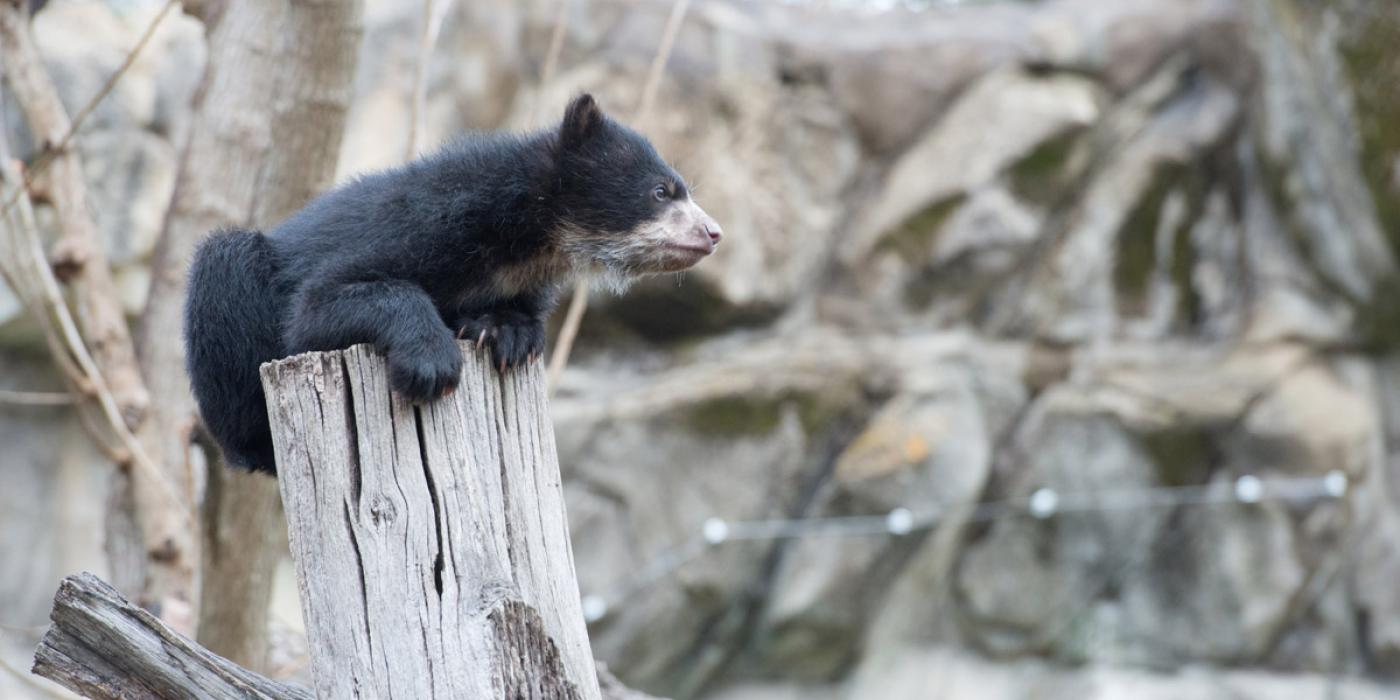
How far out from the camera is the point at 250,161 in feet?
15.9

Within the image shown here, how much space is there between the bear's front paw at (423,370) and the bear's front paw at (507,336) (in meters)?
0.20

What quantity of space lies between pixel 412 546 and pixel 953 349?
277 inches

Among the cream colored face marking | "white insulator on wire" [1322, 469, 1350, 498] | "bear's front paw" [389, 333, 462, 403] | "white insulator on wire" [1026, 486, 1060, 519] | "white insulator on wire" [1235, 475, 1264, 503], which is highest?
"white insulator on wire" [1026, 486, 1060, 519]

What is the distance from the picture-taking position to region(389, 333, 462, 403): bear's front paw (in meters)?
2.80

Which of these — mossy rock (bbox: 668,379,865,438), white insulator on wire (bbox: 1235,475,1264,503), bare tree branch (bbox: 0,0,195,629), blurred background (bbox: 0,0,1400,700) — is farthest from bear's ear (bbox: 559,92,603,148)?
white insulator on wire (bbox: 1235,475,1264,503)

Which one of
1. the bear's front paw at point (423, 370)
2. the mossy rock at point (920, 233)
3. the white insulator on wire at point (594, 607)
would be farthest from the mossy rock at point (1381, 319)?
the bear's front paw at point (423, 370)

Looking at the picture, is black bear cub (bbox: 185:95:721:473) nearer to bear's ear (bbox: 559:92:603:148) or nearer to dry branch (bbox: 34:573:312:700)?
bear's ear (bbox: 559:92:603:148)

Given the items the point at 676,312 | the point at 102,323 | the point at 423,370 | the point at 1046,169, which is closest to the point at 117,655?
the point at 423,370

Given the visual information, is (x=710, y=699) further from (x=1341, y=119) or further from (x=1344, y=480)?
(x=1341, y=119)

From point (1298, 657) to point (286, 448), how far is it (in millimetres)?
8518

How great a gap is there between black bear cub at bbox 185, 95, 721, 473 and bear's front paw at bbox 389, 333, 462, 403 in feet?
0.90

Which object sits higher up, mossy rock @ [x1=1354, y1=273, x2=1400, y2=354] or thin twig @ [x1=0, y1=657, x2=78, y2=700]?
mossy rock @ [x1=1354, y1=273, x2=1400, y2=354]

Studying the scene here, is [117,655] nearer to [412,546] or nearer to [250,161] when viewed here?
[412,546]

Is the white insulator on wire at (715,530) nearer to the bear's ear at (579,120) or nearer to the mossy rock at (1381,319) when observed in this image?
the mossy rock at (1381,319)
